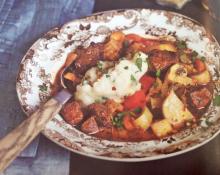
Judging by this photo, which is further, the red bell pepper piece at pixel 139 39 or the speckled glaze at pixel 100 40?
the red bell pepper piece at pixel 139 39

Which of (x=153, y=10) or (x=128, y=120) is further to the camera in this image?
(x=153, y=10)

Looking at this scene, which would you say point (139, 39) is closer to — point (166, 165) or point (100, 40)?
point (100, 40)

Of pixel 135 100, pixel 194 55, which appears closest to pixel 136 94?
pixel 135 100

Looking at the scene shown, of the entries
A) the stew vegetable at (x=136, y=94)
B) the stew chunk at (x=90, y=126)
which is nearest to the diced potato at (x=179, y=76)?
the stew vegetable at (x=136, y=94)

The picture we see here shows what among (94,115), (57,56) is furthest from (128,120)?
(57,56)

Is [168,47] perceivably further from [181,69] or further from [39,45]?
[39,45]

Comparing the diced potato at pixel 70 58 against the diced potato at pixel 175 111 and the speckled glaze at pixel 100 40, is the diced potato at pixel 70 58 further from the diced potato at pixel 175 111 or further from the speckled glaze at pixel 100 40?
the diced potato at pixel 175 111

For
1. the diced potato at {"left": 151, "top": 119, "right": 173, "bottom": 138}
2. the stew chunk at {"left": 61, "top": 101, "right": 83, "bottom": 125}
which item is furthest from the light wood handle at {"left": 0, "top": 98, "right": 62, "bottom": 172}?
the diced potato at {"left": 151, "top": 119, "right": 173, "bottom": 138}
